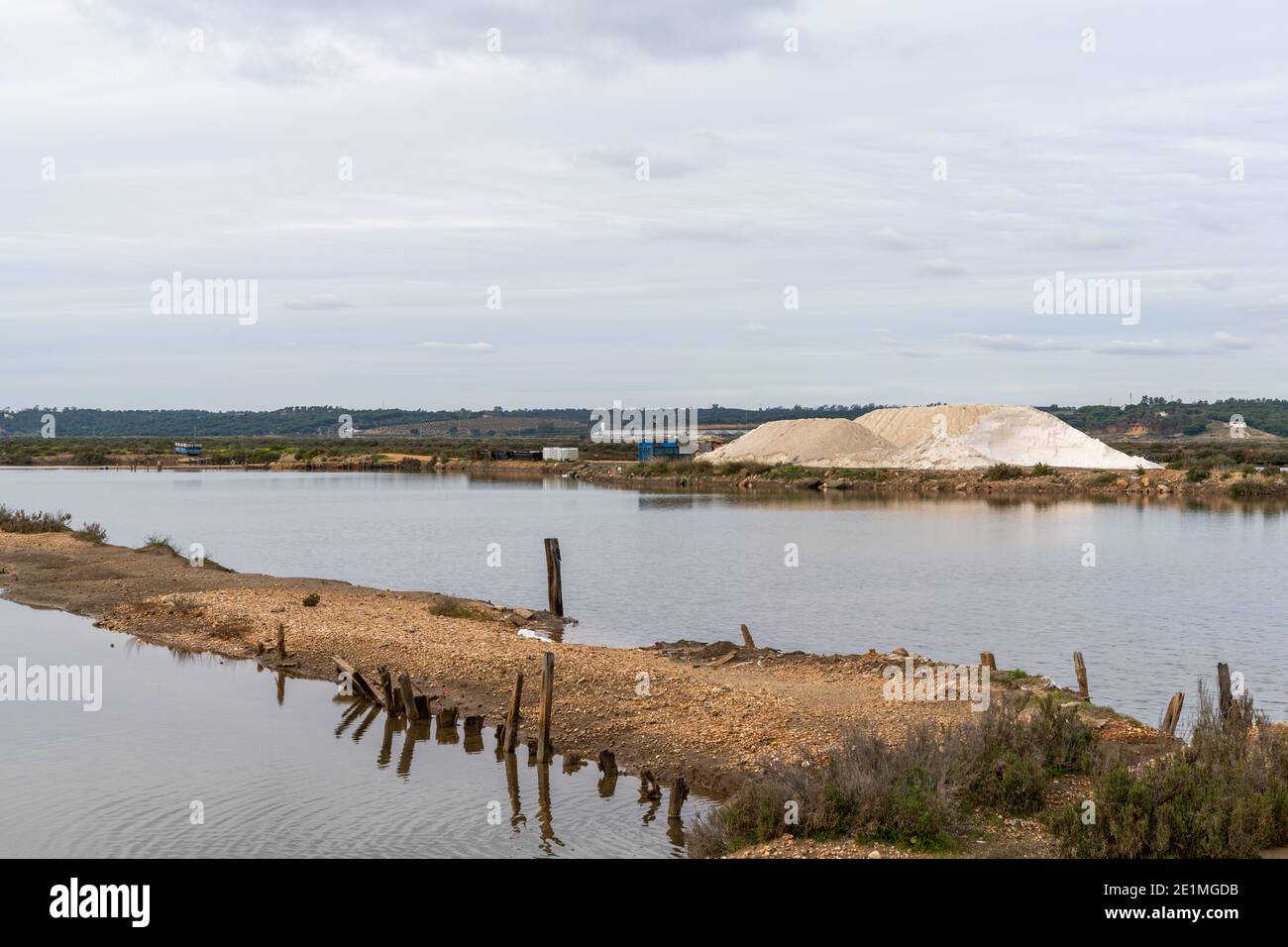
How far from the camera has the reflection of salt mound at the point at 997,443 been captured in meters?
90.1

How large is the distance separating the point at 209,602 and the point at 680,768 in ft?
47.8

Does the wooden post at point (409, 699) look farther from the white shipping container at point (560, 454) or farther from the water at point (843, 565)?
the white shipping container at point (560, 454)

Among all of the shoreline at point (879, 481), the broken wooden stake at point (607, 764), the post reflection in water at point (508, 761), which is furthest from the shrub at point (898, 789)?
the shoreline at point (879, 481)

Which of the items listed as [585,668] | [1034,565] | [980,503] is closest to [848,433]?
[980,503]

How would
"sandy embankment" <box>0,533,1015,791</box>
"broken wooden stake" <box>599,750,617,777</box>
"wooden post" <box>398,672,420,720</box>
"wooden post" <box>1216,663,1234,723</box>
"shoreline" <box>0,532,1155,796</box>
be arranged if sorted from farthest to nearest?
1. "wooden post" <box>398,672,420,720</box>
2. "sandy embankment" <box>0,533,1015,791</box>
3. "shoreline" <box>0,532,1155,796</box>
4. "broken wooden stake" <box>599,750,617,777</box>
5. "wooden post" <box>1216,663,1234,723</box>

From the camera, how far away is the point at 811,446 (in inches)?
3834

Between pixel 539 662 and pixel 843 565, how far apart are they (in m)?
18.5

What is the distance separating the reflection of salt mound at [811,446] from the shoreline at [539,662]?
6960 cm

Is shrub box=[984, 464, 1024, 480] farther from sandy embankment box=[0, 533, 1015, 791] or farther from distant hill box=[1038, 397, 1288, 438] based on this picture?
distant hill box=[1038, 397, 1288, 438]

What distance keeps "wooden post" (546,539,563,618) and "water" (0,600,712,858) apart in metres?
7.68

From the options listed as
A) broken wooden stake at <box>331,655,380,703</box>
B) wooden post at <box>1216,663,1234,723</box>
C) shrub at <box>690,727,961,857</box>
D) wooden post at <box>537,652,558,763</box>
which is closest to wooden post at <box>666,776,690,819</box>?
shrub at <box>690,727,961,857</box>

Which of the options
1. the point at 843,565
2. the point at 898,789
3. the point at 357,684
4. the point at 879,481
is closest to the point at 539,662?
the point at 357,684

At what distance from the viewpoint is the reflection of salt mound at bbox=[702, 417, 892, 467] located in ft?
312

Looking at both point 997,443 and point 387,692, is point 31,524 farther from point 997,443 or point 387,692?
point 997,443
